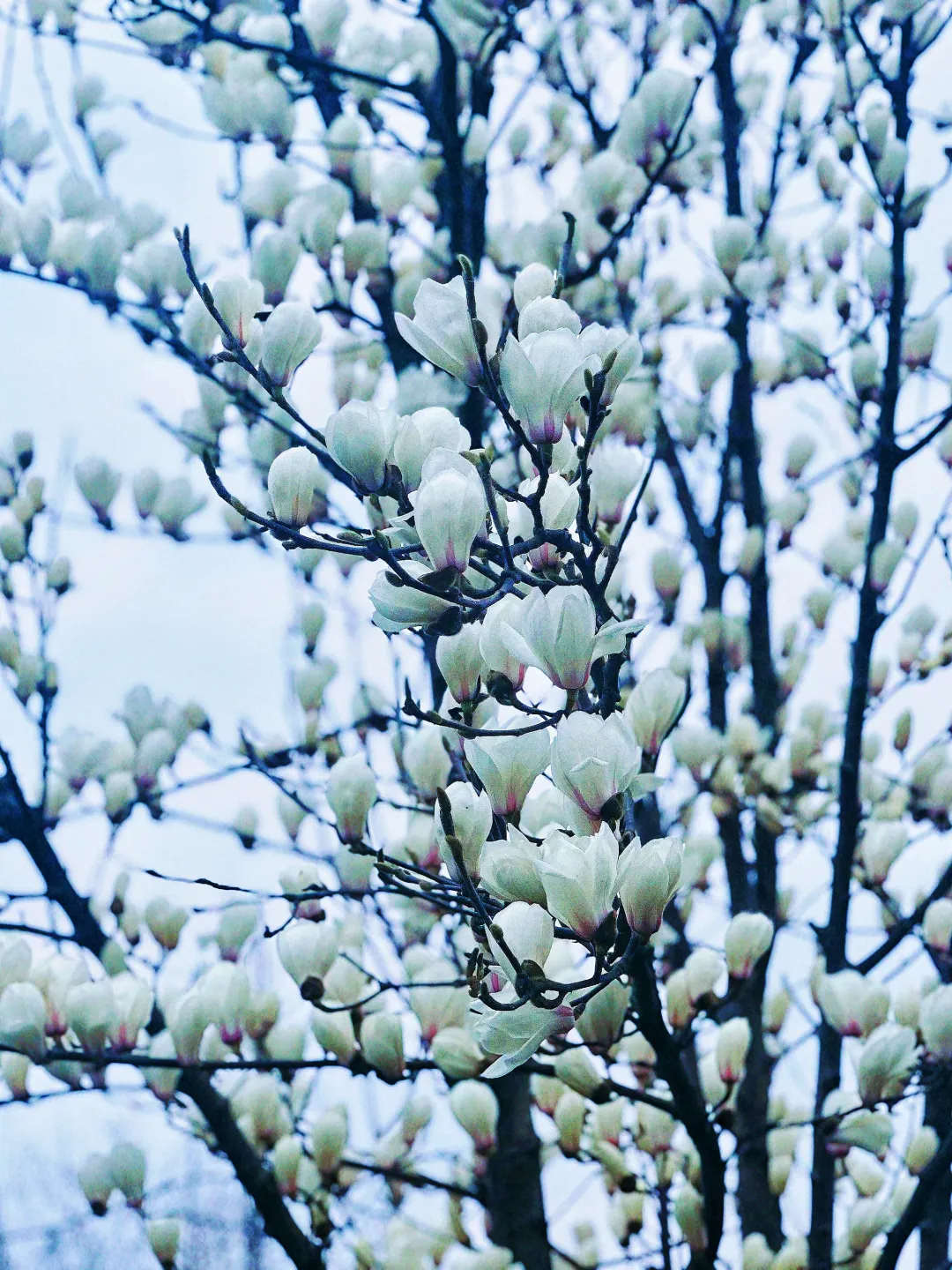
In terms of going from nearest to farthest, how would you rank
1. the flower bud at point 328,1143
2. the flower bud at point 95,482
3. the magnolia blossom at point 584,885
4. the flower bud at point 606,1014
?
the magnolia blossom at point 584,885, the flower bud at point 606,1014, the flower bud at point 328,1143, the flower bud at point 95,482

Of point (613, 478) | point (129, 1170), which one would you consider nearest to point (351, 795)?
point (613, 478)

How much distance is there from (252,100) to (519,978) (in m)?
1.98

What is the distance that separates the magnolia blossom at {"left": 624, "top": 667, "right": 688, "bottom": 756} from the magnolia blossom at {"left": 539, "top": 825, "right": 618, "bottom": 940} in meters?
0.41

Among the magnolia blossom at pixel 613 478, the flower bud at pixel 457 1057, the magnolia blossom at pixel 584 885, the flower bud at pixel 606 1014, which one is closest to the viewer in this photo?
the magnolia blossom at pixel 584 885

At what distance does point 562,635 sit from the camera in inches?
35.5

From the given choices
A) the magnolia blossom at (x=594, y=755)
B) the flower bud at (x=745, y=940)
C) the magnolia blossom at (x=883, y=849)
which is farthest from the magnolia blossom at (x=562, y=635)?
the magnolia blossom at (x=883, y=849)

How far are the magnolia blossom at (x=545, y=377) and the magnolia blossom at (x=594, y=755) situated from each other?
0.23 m

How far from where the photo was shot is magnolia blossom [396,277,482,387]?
96cm

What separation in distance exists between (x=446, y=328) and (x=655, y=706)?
48 cm

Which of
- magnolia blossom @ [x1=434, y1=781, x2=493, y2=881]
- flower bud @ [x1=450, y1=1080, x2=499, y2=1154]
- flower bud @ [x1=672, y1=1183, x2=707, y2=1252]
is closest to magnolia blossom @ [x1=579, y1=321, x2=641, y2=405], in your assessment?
magnolia blossom @ [x1=434, y1=781, x2=493, y2=881]

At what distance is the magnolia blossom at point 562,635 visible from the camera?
2.96 ft

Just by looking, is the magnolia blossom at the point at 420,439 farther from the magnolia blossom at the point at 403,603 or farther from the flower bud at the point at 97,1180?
the flower bud at the point at 97,1180

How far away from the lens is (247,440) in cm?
A: 210

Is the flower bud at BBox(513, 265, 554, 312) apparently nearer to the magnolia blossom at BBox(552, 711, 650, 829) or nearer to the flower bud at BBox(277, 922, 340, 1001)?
the magnolia blossom at BBox(552, 711, 650, 829)
